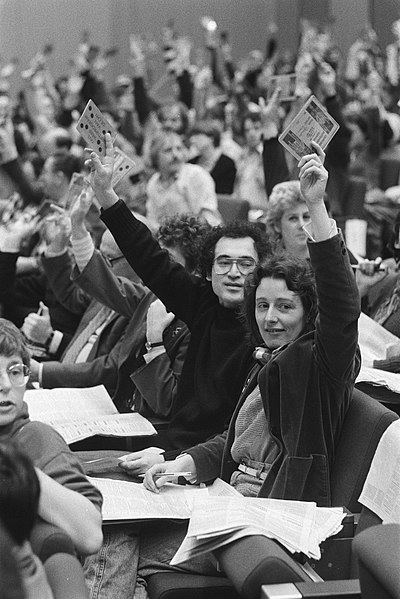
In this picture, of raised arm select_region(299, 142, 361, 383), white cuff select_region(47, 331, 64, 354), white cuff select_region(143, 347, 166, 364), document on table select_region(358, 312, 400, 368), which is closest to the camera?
raised arm select_region(299, 142, 361, 383)

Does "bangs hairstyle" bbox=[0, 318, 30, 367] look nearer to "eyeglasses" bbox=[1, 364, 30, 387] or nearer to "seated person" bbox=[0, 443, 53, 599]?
"eyeglasses" bbox=[1, 364, 30, 387]

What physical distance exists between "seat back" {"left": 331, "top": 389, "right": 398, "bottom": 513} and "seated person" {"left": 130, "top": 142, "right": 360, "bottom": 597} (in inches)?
0.7

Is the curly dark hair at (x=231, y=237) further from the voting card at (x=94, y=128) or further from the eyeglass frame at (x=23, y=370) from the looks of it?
the eyeglass frame at (x=23, y=370)

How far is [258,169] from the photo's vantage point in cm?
620

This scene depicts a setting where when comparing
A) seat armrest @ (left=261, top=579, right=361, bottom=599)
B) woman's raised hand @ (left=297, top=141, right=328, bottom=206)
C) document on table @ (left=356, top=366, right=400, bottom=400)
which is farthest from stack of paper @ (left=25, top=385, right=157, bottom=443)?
seat armrest @ (left=261, top=579, right=361, bottom=599)

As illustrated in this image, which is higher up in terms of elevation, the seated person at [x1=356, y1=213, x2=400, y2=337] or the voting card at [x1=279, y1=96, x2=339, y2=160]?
the voting card at [x1=279, y1=96, x2=339, y2=160]

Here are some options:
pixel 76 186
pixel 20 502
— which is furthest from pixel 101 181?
pixel 20 502

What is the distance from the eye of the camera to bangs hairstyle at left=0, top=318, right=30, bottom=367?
177cm

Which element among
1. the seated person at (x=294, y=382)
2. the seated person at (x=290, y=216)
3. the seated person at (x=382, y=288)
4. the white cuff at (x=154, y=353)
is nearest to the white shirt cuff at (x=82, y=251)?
the white cuff at (x=154, y=353)

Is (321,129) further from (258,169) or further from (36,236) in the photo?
(258,169)

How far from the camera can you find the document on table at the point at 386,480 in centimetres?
174

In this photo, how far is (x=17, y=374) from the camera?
69.7 inches

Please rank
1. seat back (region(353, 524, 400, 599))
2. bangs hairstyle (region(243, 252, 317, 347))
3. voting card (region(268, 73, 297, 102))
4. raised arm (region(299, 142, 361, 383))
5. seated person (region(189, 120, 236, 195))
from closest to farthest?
seat back (region(353, 524, 400, 599)) → raised arm (region(299, 142, 361, 383)) → bangs hairstyle (region(243, 252, 317, 347)) → voting card (region(268, 73, 297, 102)) → seated person (region(189, 120, 236, 195))

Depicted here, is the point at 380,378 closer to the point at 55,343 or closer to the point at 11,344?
the point at 11,344
